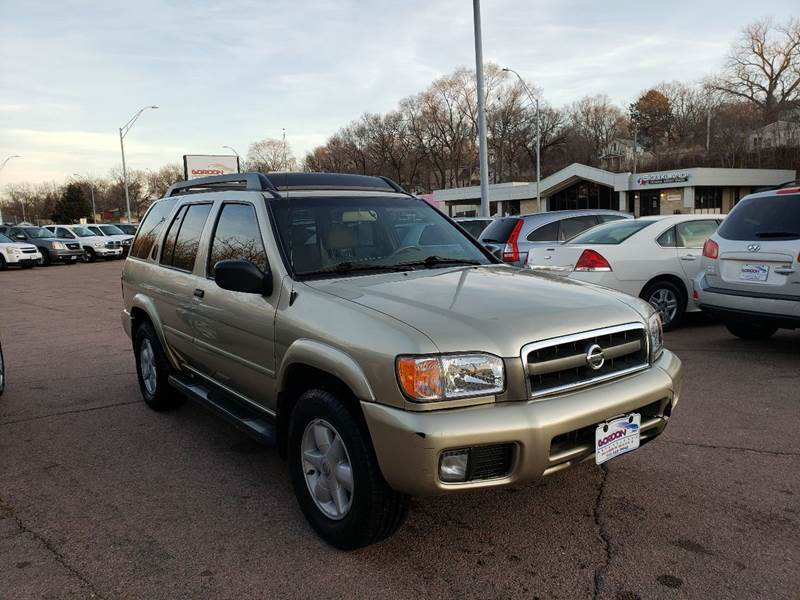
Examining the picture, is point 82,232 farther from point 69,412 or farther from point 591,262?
point 591,262

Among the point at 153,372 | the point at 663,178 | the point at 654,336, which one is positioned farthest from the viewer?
the point at 663,178

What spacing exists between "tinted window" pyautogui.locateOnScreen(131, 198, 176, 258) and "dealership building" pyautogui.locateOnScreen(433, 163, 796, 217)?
1705 inches

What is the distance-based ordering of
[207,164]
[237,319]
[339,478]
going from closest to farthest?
[339,478]
[237,319]
[207,164]

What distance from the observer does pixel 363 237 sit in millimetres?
3955

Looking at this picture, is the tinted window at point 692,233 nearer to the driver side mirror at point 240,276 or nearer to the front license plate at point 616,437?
the front license plate at point 616,437

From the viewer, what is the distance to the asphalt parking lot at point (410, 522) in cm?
283

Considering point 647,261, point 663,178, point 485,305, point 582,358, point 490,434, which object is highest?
point 663,178

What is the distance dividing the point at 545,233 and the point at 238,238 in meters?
6.93

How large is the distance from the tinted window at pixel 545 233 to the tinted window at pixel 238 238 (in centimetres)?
657

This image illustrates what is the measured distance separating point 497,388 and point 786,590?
1.47 m

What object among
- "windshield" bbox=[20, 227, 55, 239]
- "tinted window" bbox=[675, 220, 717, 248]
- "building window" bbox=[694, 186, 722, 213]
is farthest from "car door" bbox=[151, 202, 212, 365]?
"building window" bbox=[694, 186, 722, 213]

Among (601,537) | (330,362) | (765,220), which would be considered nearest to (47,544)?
(330,362)

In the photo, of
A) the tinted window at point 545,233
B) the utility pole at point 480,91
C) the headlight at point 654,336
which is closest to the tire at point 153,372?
the headlight at point 654,336

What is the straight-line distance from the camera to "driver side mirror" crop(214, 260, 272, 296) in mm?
3379
